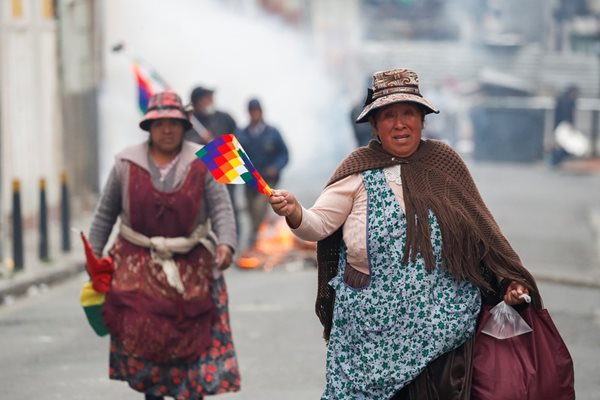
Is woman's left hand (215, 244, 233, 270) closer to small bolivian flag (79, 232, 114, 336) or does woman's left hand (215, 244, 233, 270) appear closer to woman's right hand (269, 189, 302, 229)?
small bolivian flag (79, 232, 114, 336)

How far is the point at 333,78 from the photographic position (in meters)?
34.8

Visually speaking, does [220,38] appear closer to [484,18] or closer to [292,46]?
[292,46]

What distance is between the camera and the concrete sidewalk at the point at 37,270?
1123 centimetres

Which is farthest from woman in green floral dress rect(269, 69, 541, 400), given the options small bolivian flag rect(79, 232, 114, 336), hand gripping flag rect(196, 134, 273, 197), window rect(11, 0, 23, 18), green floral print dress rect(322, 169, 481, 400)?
window rect(11, 0, 23, 18)

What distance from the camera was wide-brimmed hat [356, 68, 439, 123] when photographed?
4.88 metres

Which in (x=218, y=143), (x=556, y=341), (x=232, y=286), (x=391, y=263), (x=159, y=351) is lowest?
(x=232, y=286)

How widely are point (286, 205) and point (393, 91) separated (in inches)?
25.4

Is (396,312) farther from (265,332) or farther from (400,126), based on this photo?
(265,332)

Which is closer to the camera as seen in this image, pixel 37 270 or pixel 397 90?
pixel 397 90

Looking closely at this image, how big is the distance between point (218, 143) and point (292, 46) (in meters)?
27.9

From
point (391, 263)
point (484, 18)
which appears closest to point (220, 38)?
point (391, 263)

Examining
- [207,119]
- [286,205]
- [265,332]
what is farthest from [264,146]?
[286,205]

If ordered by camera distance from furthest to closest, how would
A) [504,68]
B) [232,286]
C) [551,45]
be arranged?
1. [551,45]
2. [504,68]
3. [232,286]

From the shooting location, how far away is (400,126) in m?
4.93
